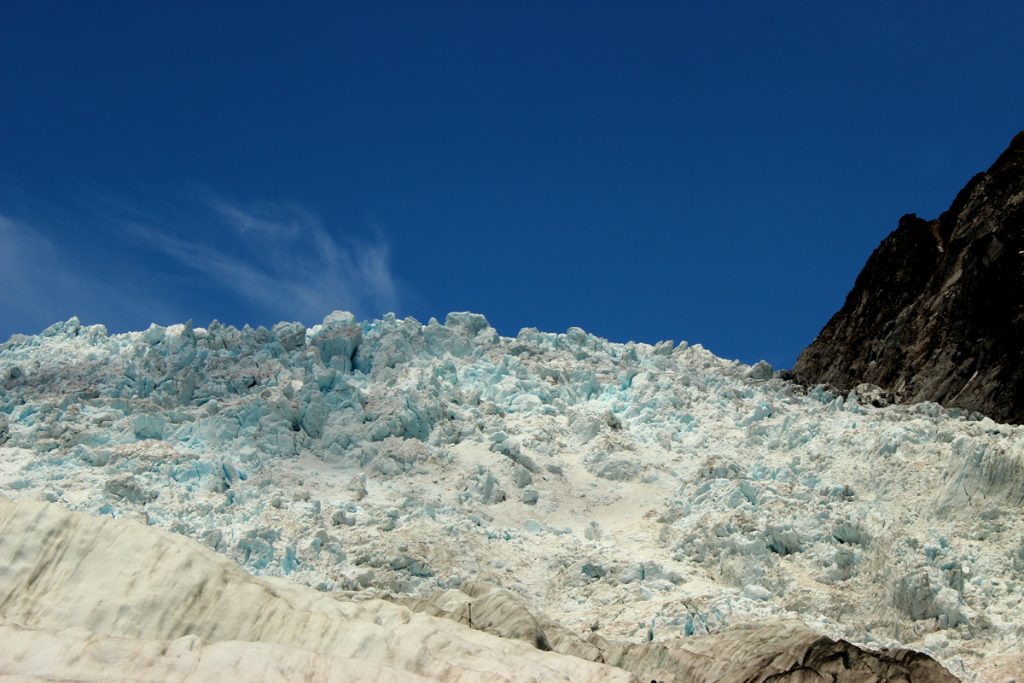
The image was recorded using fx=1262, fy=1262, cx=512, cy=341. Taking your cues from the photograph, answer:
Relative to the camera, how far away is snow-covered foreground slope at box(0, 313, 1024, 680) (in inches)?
1309

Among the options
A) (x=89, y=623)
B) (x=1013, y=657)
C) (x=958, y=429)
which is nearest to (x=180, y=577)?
(x=89, y=623)

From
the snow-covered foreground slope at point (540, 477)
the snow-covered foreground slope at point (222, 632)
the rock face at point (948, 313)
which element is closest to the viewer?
the snow-covered foreground slope at point (222, 632)

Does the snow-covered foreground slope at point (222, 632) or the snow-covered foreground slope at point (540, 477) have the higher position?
the snow-covered foreground slope at point (540, 477)

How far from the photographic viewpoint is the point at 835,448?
40906 mm

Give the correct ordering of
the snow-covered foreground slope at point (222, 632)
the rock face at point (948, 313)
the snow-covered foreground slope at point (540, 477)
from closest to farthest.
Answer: the snow-covered foreground slope at point (222, 632), the snow-covered foreground slope at point (540, 477), the rock face at point (948, 313)

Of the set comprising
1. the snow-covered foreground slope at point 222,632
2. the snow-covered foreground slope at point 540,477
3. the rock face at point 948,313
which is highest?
the rock face at point 948,313

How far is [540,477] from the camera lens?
138ft

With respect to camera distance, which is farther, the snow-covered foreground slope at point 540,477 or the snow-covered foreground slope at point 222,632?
the snow-covered foreground slope at point 540,477

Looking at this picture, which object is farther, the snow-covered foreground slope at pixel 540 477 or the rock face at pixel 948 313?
the rock face at pixel 948 313

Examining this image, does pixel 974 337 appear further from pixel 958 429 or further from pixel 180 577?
pixel 180 577

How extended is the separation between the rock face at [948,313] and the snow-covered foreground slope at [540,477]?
5.88 metres

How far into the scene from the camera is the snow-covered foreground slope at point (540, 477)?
109 feet

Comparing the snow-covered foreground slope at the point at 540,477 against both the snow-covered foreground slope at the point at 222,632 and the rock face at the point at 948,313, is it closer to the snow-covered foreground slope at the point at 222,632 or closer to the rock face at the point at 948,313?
the snow-covered foreground slope at the point at 222,632

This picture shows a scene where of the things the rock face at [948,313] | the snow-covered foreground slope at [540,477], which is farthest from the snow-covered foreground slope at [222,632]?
the rock face at [948,313]
